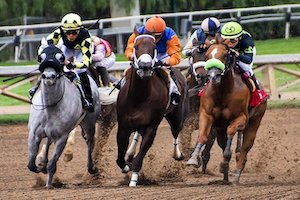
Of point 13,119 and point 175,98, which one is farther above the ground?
point 175,98

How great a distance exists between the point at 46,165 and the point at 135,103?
1.38m

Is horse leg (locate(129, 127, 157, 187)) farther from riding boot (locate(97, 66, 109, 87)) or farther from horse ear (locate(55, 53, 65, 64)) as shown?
riding boot (locate(97, 66, 109, 87))

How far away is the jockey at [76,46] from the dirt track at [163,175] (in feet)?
4.11

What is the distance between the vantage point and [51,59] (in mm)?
12891

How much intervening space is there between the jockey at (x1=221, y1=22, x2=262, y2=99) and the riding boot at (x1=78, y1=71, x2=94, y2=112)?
1.99 m

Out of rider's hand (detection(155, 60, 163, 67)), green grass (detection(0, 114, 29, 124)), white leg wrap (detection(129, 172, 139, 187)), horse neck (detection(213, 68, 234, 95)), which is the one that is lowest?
green grass (detection(0, 114, 29, 124))

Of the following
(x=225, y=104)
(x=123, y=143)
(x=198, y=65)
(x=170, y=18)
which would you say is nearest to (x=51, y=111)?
(x=123, y=143)

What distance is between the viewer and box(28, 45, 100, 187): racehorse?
42.3 ft

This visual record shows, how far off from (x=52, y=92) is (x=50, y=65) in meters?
0.46

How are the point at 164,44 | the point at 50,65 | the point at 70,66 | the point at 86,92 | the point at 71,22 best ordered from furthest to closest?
the point at 164,44 < the point at 86,92 < the point at 71,22 < the point at 70,66 < the point at 50,65

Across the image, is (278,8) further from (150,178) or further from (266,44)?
(150,178)

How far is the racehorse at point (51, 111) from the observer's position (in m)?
12.9

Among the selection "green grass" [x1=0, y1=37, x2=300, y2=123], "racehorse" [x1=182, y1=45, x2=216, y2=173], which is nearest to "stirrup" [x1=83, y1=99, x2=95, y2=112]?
"racehorse" [x1=182, y1=45, x2=216, y2=173]

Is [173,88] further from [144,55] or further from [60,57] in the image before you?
[60,57]
